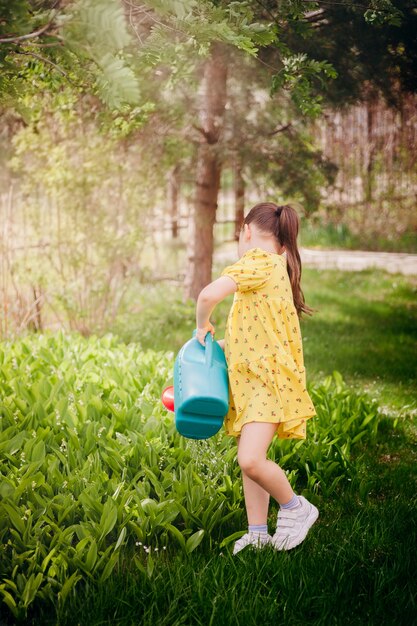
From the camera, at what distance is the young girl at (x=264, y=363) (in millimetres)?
2725

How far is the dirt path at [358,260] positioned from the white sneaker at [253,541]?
303 inches

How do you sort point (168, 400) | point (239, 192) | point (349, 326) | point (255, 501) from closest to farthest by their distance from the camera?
point (255, 501)
point (168, 400)
point (349, 326)
point (239, 192)

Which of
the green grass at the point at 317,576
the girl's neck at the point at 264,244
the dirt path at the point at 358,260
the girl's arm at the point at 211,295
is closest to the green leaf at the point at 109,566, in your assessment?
the green grass at the point at 317,576

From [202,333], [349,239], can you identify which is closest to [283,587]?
[202,333]

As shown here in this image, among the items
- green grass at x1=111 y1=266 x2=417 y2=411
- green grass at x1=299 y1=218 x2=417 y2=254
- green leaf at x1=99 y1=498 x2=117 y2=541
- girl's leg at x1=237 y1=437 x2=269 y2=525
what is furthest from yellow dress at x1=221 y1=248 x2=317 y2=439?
green grass at x1=299 y1=218 x2=417 y2=254

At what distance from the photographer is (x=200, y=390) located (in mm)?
2654

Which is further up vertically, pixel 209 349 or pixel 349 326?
pixel 209 349

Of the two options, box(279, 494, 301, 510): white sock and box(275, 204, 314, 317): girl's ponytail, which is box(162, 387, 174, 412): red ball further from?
box(275, 204, 314, 317): girl's ponytail

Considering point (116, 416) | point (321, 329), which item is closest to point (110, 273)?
point (321, 329)

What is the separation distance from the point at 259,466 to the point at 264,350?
1.47 feet

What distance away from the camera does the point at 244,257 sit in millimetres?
2883

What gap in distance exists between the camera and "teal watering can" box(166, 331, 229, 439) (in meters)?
2.66

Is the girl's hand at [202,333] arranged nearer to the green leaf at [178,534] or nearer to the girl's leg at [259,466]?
the girl's leg at [259,466]

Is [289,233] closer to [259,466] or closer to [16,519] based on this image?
[259,466]
